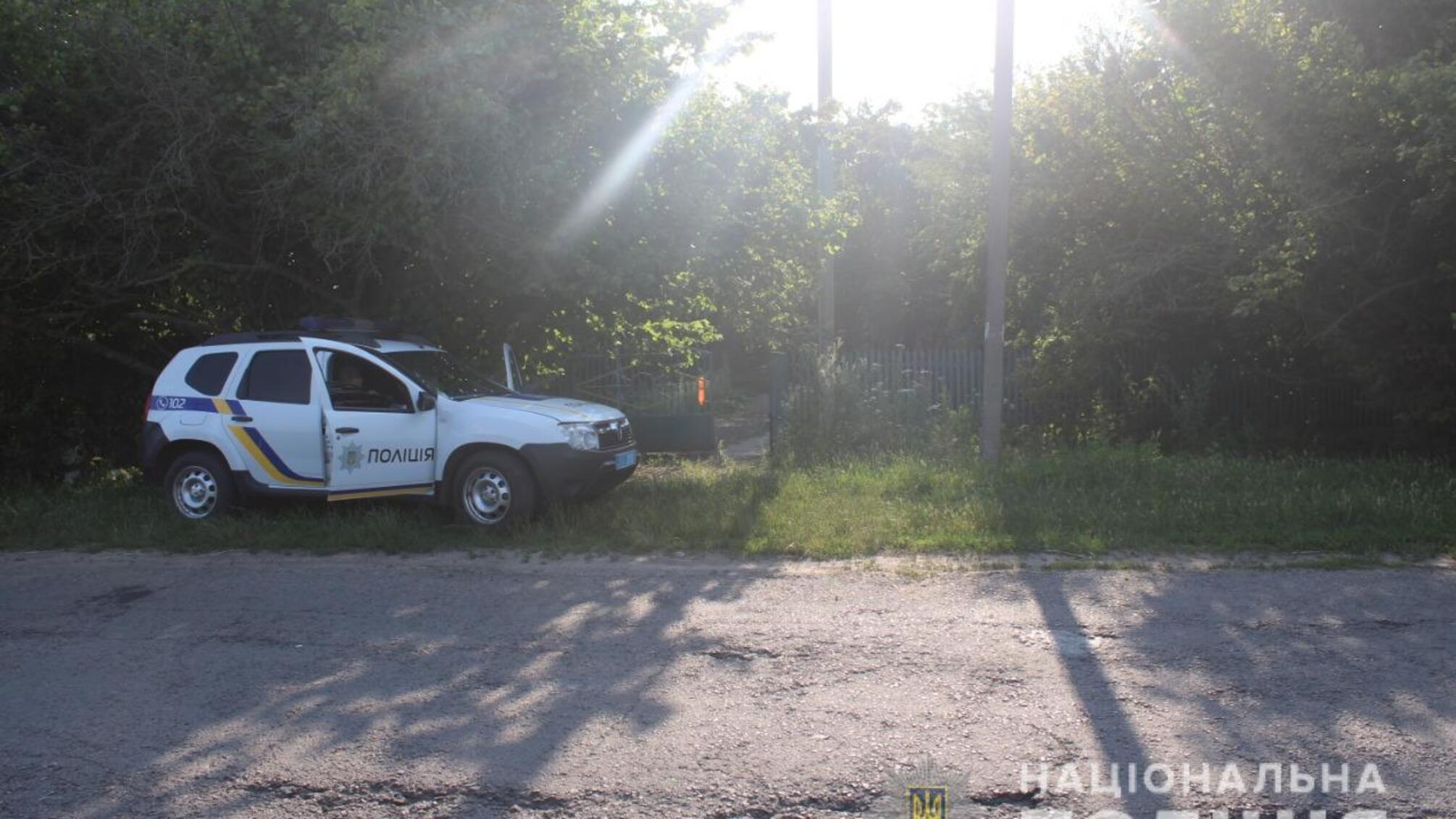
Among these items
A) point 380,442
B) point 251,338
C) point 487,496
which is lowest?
point 487,496

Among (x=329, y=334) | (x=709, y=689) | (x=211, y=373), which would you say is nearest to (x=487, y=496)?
(x=329, y=334)

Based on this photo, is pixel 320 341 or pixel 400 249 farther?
pixel 400 249

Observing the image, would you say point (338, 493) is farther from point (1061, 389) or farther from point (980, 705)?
point (1061, 389)

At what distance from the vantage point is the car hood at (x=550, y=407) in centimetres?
927

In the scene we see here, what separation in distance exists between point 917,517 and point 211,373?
21.4 ft

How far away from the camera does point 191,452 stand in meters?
9.88

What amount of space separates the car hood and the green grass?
0.86 metres

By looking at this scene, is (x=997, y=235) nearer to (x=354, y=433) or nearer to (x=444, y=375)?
(x=444, y=375)

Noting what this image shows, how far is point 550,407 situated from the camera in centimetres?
949

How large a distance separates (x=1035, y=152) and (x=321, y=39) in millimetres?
10368

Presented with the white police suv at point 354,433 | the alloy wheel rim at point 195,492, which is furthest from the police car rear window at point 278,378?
the alloy wheel rim at point 195,492

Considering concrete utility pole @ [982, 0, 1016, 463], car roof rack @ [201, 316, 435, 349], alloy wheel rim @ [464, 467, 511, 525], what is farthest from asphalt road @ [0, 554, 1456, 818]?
concrete utility pole @ [982, 0, 1016, 463]

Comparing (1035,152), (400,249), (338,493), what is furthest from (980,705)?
(1035,152)

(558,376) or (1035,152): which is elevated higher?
(1035,152)
